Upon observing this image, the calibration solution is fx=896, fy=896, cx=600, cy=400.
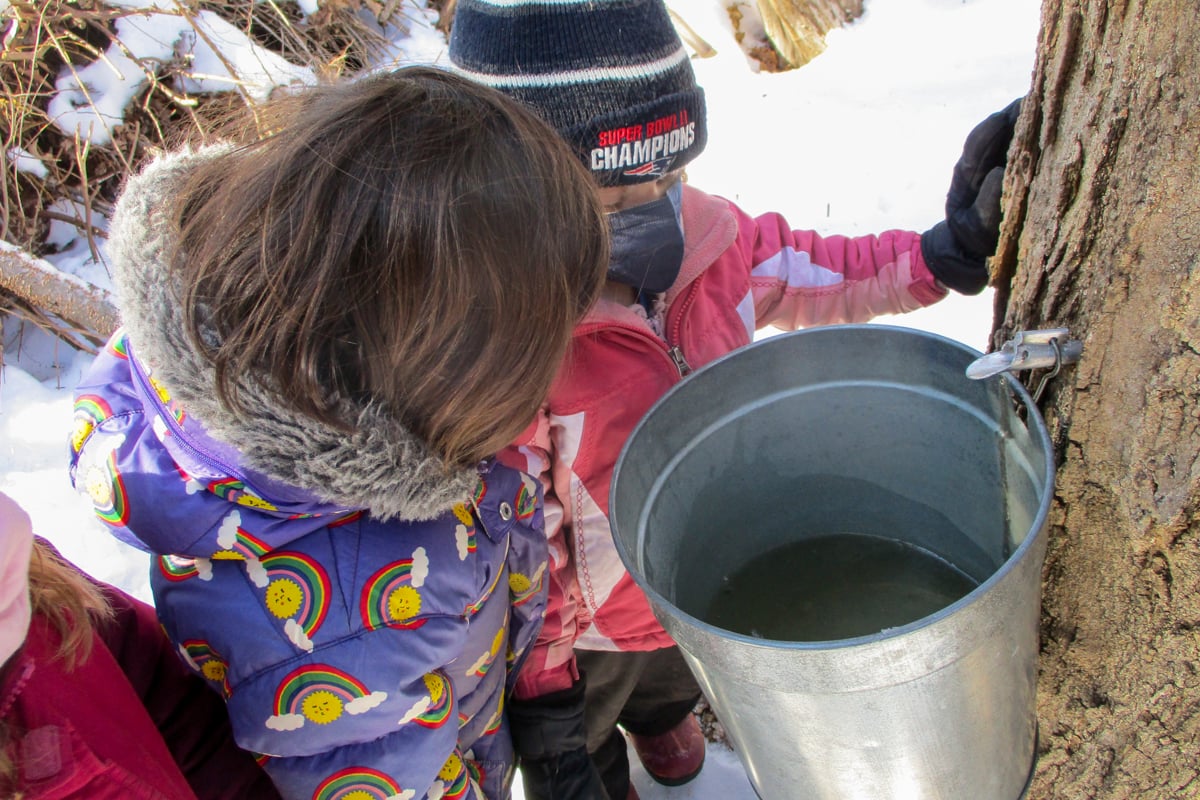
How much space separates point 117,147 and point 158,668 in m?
2.28

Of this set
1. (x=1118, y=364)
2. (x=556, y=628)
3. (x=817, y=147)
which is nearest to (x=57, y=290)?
(x=556, y=628)

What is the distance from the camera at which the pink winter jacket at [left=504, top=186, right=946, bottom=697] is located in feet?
3.89

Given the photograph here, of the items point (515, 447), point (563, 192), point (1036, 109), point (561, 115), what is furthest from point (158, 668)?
point (1036, 109)

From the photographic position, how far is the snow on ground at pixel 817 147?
2324mm

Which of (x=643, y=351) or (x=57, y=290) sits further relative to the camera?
(x=57, y=290)

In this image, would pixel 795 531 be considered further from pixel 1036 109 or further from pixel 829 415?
pixel 1036 109

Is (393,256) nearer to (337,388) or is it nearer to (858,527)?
(337,388)

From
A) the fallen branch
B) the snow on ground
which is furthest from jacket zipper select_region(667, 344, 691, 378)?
the fallen branch

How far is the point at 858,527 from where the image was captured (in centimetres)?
133

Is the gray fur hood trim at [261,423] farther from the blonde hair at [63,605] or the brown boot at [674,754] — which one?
the brown boot at [674,754]

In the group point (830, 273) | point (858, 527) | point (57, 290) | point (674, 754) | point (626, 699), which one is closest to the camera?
point (858, 527)

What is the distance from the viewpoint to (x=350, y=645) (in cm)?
91

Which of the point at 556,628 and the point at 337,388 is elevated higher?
the point at 337,388

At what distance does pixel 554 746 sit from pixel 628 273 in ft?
2.36
